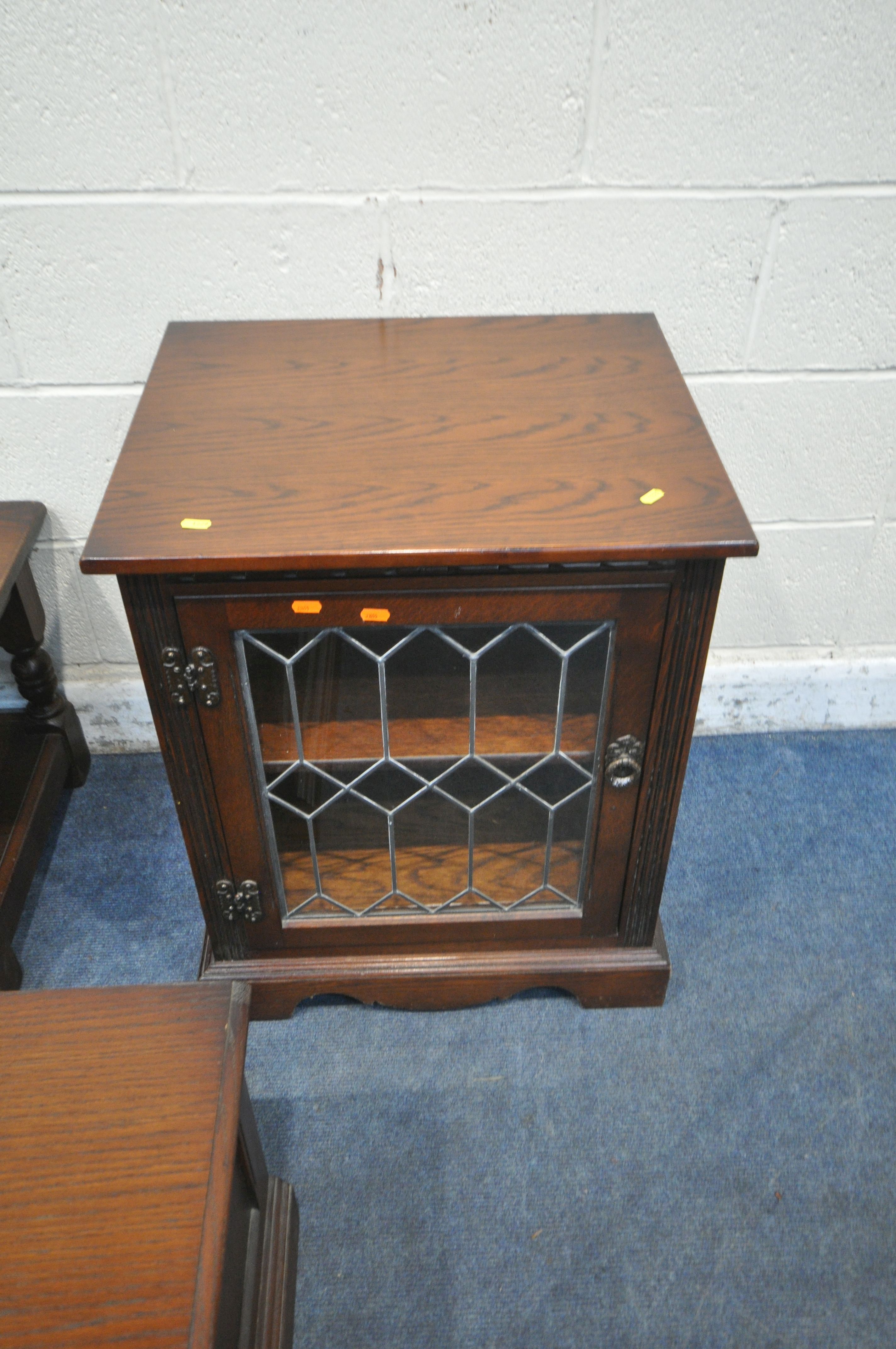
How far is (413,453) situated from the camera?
93 centimetres

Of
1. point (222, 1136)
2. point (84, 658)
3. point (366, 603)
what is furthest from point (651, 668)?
point (84, 658)

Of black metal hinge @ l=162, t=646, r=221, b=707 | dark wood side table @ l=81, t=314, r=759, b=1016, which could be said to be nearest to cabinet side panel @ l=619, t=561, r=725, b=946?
dark wood side table @ l=81, t=314, r=759, b=1016

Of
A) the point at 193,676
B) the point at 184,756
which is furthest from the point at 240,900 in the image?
the point at 193,676

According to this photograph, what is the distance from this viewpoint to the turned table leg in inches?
52.9

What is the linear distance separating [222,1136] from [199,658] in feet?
1.40

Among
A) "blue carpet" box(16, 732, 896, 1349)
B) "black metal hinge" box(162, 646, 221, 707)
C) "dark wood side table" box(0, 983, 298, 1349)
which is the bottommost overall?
"blue carpet" box(16, 732, 896, 1349)

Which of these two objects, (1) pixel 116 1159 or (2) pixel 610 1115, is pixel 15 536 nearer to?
(1) pixel 116 1159

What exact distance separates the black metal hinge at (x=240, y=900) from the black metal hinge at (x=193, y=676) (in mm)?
277

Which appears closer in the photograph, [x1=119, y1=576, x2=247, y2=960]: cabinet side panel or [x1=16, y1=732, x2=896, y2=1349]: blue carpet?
[x1=119, y1=576, x2=247, y2=960]: cabinet side panel

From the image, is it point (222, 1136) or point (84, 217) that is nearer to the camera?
point (222, 1136)

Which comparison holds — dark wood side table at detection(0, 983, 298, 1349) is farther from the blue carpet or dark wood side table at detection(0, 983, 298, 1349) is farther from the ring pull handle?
the ring pull handle

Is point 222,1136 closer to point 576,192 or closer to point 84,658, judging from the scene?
point 84,658

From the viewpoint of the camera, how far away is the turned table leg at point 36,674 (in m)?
1.34

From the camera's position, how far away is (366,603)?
2.89 ft
